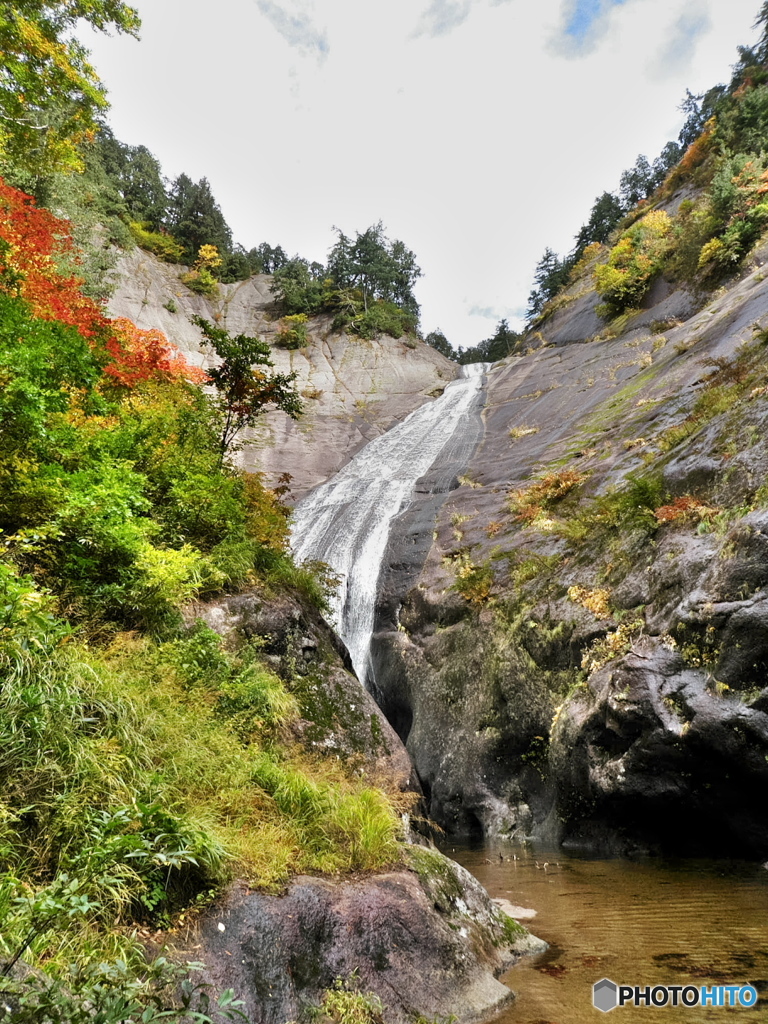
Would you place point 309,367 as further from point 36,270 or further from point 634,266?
point 36,270

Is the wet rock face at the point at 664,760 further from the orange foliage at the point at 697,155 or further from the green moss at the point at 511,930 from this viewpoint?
the orange foliage at the point at 697,155

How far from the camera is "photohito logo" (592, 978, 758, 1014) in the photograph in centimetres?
384

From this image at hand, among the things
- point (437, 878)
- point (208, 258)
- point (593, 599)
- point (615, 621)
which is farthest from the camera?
point (208, 258)

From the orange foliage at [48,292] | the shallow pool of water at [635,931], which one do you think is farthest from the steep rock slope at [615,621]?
the orange foliage at [48,292]

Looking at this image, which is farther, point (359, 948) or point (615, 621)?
point (615, 621)

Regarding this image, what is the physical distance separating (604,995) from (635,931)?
4.55 ft

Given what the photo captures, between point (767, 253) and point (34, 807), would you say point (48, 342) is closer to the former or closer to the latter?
point (34, 807)

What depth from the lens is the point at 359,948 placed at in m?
3.79

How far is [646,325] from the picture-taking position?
21219 millimetres

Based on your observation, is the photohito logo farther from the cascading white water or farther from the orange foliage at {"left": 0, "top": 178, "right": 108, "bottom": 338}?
the orange foliage at {"left": 0, "top": 178, "right": 108, "bottom": 338}

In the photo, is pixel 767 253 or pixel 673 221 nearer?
pixel 767 253

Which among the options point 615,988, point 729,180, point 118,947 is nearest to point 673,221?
point 729,180

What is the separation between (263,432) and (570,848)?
2180 centimetres

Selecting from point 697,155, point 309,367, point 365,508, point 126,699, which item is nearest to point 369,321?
point 309,367
